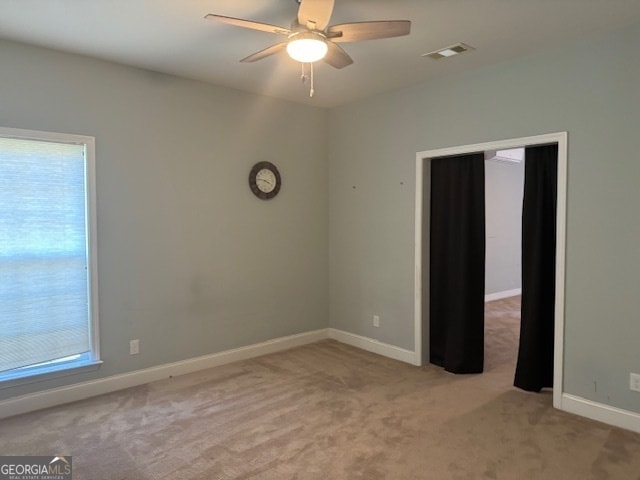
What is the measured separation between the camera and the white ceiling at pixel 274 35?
2543 mm

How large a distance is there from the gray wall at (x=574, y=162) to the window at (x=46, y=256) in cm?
268

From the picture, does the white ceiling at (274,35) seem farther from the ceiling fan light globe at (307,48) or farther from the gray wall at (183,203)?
the ceiling fan light globe at (307,48)

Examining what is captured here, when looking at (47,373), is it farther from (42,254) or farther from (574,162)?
(574,162)

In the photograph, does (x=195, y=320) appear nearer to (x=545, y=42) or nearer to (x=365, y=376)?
(x=365, y=376)

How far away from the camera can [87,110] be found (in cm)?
336

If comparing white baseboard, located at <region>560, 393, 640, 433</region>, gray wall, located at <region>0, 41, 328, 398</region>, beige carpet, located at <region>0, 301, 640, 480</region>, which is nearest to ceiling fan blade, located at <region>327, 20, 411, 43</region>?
gray wall, located at <region>0, 41, 328, 398</region>

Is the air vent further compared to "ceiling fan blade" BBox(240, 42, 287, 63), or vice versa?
the air vent

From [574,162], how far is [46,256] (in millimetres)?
3895

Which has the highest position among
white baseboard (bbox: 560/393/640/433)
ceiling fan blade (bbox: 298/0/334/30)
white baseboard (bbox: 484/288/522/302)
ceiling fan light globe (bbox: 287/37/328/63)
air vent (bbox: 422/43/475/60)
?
air vent (bbox: 422/43/475/60)

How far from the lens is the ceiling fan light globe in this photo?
7.39ft

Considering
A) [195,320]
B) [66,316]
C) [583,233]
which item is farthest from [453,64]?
[66,316]

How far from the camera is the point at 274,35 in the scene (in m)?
2.98

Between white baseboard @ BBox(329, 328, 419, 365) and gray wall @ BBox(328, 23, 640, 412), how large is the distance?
9 cm

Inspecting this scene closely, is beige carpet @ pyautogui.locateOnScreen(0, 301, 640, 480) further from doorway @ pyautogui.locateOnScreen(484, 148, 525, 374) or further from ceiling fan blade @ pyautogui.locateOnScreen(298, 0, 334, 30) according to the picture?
doorway @ pyautogui.locateOnScreen(484, 148, 525, 374)
